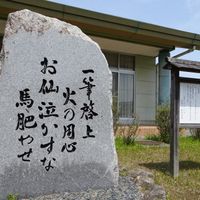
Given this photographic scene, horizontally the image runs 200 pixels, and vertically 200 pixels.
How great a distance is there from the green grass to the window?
9.78ft

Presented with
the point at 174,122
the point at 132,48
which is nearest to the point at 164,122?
the point at 132,48

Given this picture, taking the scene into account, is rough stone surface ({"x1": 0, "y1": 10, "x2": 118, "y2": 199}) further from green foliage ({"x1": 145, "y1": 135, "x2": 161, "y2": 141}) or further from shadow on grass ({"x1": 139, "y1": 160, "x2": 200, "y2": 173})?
green foliage ({"x1": 145, "y1": 135, "x2": 161, "y2": 141})

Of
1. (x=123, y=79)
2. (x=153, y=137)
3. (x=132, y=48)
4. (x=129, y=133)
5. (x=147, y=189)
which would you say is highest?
(x=132, y=48)

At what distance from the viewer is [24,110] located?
473 centimetres

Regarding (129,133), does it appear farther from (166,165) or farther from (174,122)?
(174,122)

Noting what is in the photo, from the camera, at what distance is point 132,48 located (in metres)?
13.3

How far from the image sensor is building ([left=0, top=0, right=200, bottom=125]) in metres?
10.5

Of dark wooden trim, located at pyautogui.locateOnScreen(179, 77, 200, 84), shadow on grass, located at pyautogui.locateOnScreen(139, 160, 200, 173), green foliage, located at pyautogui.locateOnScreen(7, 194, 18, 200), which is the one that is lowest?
green foliage, located at pyautogui.locateOnScreen(7, 194, 18, 200)

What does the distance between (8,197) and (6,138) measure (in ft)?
2.18

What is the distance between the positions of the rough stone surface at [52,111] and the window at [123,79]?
8.21 meters

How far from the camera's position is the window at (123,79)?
13.4 m

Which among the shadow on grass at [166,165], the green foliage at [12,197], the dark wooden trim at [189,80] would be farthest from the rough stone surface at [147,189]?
the dark wooden trim at [189,80]

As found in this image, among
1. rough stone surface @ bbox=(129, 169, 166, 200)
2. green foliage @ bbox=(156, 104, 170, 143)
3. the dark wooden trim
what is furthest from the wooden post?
green foliage @ bbox=(156, 104, 170, 143)

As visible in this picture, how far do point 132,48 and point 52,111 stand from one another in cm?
884
